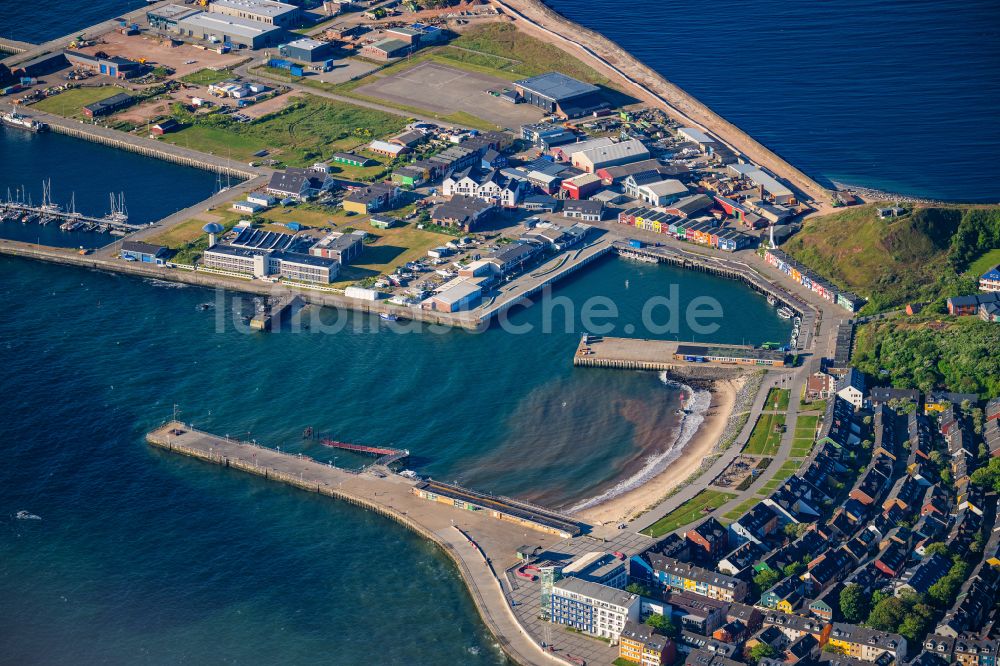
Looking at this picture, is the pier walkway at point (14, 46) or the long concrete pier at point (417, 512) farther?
the pier walkway at point (14, 46)

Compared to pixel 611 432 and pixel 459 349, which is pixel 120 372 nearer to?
pixel 459 349

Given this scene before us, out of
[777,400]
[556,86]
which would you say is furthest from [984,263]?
[556,86]

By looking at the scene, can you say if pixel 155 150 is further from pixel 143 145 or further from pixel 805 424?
pixel 805 424

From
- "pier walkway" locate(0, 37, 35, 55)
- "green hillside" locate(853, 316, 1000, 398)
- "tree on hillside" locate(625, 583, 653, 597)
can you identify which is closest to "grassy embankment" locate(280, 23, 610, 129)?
"pier walkway" locate(0, 37, 35, 55)

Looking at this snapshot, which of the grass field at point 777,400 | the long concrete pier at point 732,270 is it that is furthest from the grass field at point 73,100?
the grass field at point 777,400

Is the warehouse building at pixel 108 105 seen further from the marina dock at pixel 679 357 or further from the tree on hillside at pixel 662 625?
the tree on hillside at pixel 662 625
